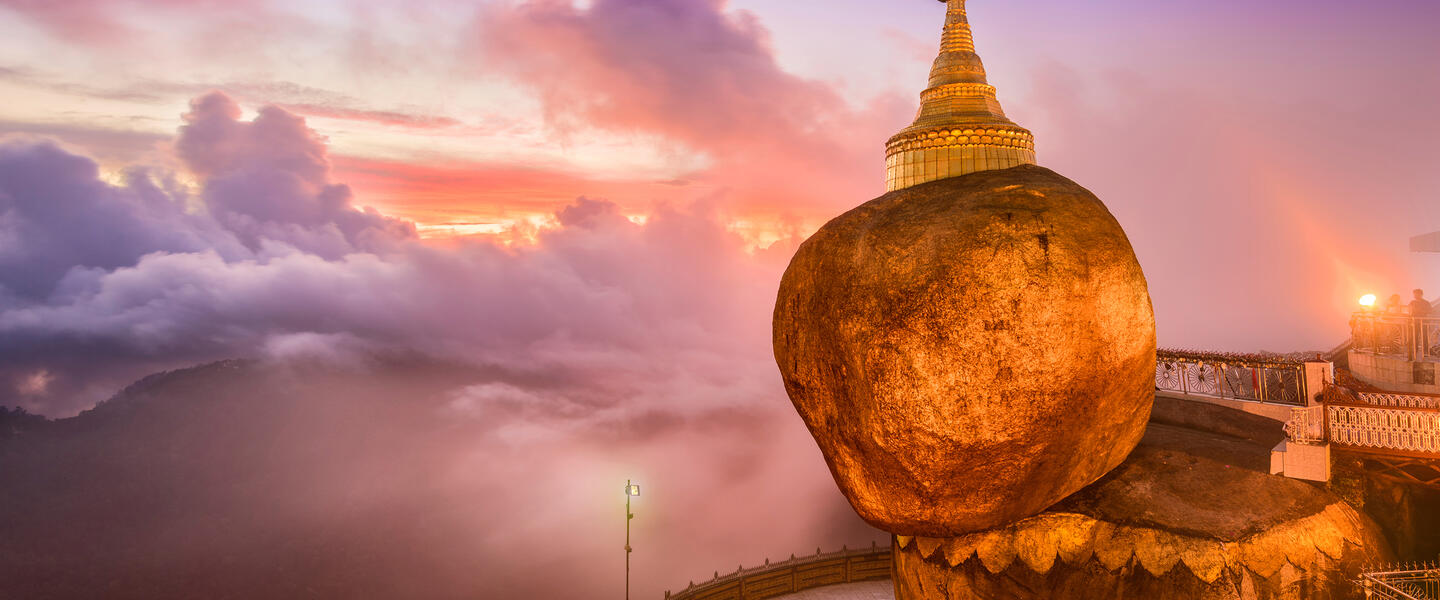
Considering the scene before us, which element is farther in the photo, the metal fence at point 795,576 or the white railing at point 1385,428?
the metal fence at point 795,576

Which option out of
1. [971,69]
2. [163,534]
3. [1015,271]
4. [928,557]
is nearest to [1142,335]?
[1015,271]

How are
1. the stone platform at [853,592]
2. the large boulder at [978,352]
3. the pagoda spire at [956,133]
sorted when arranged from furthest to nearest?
the stone platform at [853,592] < the pagoda spire at [956,133] < the large boulder at [978,352]

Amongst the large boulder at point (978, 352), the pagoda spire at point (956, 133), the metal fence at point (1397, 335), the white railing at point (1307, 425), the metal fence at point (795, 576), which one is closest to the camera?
the large boulder at point (978, 352)

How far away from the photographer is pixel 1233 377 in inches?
812

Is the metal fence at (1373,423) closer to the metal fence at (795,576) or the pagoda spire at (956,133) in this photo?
the pagoda spire at (956,133)

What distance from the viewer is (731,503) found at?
19488cm

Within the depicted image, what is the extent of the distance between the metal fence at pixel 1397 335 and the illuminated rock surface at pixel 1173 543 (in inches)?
332

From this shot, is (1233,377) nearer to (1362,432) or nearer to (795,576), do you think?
(1362,432)

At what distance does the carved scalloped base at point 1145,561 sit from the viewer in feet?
43.9

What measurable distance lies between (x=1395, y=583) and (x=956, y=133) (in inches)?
504

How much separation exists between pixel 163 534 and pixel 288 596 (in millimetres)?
51026

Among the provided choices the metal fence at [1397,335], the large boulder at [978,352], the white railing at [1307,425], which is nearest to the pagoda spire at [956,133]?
the large boulder at [978,352]

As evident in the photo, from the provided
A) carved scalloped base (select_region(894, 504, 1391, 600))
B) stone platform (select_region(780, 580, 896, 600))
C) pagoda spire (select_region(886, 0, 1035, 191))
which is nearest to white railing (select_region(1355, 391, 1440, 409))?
A: carved scalloped base (select_region(894, 504, 1391, 600))

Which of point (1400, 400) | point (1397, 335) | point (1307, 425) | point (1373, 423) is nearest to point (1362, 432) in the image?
point (1373, 423)
